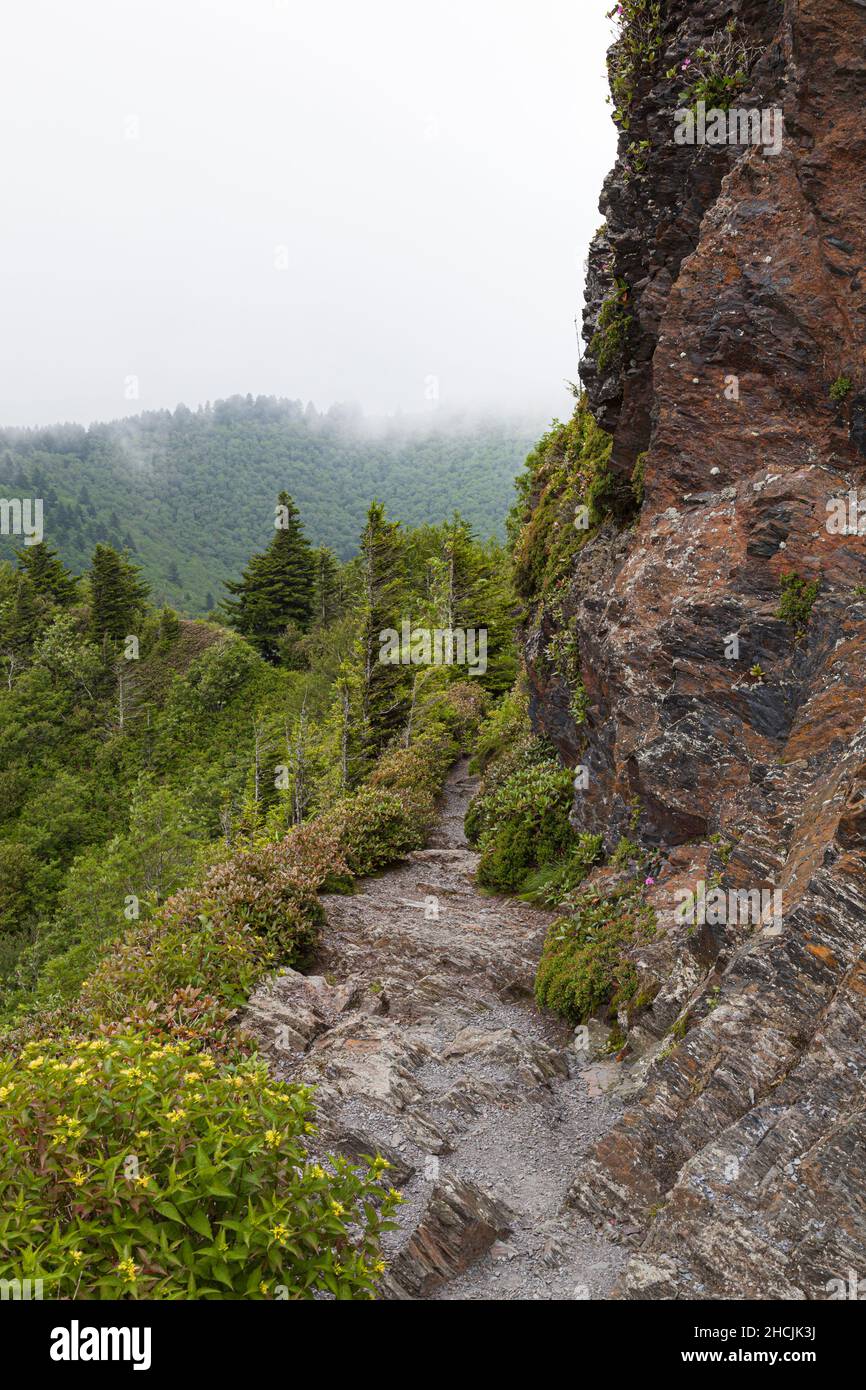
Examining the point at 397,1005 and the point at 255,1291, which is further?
the point at 397,1005

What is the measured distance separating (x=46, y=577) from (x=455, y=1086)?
176 ft

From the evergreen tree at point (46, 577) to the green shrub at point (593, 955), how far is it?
51.3 m

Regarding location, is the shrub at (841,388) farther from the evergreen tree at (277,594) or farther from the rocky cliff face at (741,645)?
the evergreen tree at (277,594)

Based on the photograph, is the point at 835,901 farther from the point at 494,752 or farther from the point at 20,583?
the point at 20,583

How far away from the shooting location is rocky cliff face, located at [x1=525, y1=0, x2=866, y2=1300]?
531cm

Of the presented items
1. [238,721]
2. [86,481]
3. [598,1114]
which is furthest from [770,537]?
[86,481]

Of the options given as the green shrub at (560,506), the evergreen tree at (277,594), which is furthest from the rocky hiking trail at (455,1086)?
the evergreen tree at (277,594)

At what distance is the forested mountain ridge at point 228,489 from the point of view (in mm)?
125312

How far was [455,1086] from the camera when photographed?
842 cm

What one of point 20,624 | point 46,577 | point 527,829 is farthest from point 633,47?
point 46,577

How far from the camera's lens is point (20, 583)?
52.1m

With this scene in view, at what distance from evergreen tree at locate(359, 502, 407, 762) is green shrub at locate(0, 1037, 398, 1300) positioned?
21.2 meters

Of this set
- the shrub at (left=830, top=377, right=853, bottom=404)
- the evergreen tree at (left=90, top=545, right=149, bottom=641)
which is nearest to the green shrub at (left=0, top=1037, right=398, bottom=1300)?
the shrub at (left=830, top=377, right=853, bottom=404)

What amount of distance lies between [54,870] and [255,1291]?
36.5 m
